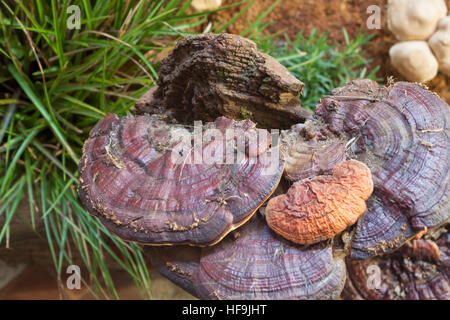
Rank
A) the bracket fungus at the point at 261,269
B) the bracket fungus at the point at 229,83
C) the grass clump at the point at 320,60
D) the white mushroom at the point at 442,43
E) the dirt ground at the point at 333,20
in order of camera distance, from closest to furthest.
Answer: the bracket fungus at the point at 261,269
the bracket fungus at the point at 229,83
the white mushroom at the point at 442,43
the grass clump at the point at 320,60
the dirt ground at the point at 333,20

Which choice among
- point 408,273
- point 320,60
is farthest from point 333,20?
point 408,273

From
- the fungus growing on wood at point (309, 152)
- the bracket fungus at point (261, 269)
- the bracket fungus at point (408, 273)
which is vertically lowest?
the bracket fungus at point (408, 273)

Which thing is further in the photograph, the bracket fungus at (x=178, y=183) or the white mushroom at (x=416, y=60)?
the white mushroom at (x=416, y=60)

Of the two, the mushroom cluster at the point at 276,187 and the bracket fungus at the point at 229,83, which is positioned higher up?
the bracket fungus at the point at 229,83

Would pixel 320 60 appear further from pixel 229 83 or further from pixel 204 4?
pixel 229 83

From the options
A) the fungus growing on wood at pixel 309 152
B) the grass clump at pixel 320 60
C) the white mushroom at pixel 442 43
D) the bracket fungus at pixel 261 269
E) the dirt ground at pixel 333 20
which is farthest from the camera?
the dirt ground at pixel 333 20

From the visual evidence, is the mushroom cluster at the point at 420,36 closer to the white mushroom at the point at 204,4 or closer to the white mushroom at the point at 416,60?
the white mushroom at the point at 416,60

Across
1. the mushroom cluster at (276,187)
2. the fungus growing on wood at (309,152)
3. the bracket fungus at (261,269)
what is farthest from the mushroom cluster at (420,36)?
the bracket fungus at (261,269)
